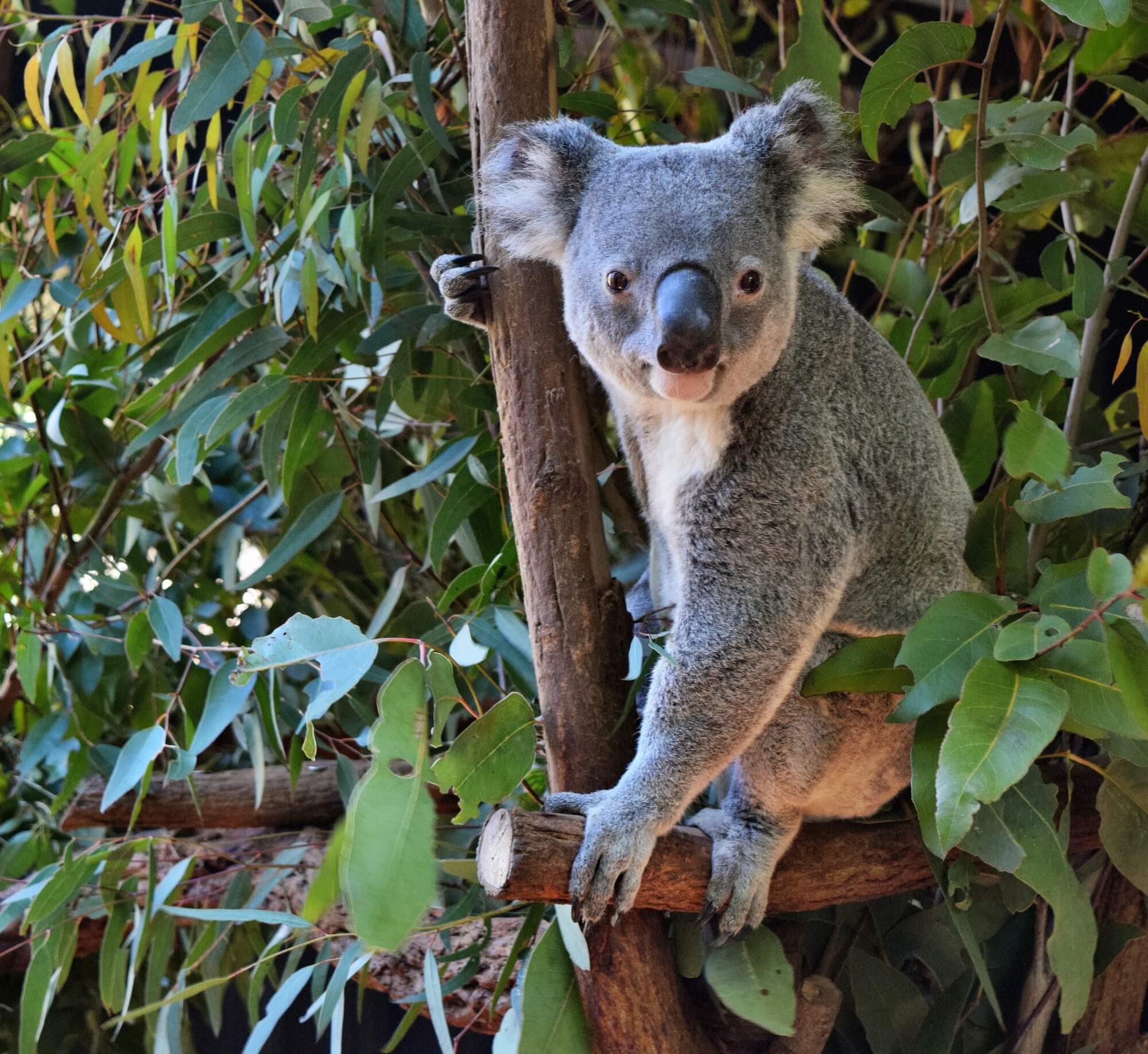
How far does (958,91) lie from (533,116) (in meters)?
2.29

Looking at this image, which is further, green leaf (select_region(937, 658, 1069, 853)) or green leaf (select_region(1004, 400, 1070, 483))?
green leaf (select_region(1004, 400, 1070, 483))

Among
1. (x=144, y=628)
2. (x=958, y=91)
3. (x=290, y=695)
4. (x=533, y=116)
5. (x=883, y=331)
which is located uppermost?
(x=533, y=116)

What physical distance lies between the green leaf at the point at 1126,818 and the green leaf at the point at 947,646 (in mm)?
395

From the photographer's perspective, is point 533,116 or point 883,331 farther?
point 883,331

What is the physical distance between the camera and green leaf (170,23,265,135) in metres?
1.90

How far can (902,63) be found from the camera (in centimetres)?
183

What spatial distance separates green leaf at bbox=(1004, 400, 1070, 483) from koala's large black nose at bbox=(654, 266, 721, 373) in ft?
1.43

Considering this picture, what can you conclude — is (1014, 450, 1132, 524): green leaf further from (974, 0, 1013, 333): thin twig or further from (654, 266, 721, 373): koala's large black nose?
(654, 266, 721, 373): koala's large black nose

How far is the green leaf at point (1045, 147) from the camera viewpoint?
1906mm

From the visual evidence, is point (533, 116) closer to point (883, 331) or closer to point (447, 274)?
point (447, 274)

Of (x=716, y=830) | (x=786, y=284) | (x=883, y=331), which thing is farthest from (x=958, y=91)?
(x=716, y=830)

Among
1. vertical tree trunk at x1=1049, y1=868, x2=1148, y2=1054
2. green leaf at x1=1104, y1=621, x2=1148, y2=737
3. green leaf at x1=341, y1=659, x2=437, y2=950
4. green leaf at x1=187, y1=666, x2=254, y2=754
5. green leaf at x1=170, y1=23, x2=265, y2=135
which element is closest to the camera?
green leaf at x1=341, y1=659, x2=437, y2=950

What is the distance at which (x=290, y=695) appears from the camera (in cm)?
287

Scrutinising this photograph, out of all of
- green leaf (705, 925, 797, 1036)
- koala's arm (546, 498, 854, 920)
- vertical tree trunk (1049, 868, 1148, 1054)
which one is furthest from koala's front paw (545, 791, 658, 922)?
vertical tree trunk (1049, 868, 1148, 1054)
